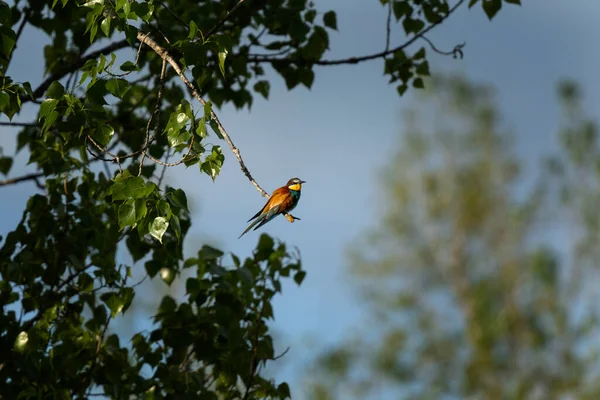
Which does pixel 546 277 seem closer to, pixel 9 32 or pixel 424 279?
pixel 424 279

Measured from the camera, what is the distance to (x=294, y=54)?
5887 mm

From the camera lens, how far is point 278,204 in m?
3.36

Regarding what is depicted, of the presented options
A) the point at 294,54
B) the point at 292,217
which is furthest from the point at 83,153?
the point at 292,217

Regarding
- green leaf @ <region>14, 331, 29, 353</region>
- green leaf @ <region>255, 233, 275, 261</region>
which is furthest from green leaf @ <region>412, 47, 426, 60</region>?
green leaf @ <region>14, 331, 29, 353</region>

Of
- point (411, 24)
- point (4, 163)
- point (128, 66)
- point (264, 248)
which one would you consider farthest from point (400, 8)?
point (4, 163)

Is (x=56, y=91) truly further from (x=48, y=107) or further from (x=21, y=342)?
(x=21, y=342)

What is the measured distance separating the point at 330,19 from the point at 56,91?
267 centimetres

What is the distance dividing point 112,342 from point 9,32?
82.0 inches

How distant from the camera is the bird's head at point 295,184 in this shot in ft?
11.7

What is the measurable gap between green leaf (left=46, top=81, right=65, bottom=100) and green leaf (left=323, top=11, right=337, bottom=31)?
8.67ft

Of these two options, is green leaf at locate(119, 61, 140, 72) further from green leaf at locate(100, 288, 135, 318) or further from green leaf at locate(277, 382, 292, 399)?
green leaf at locate(277, 382, 292, 399)

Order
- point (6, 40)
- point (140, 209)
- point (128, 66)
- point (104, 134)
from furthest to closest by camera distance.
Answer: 1. point (6, 40)
2. point (104, 134)
3. point (128, 66)
4. point (140, 209)

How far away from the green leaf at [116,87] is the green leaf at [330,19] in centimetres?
264

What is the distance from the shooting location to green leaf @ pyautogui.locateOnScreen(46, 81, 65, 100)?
358cm
